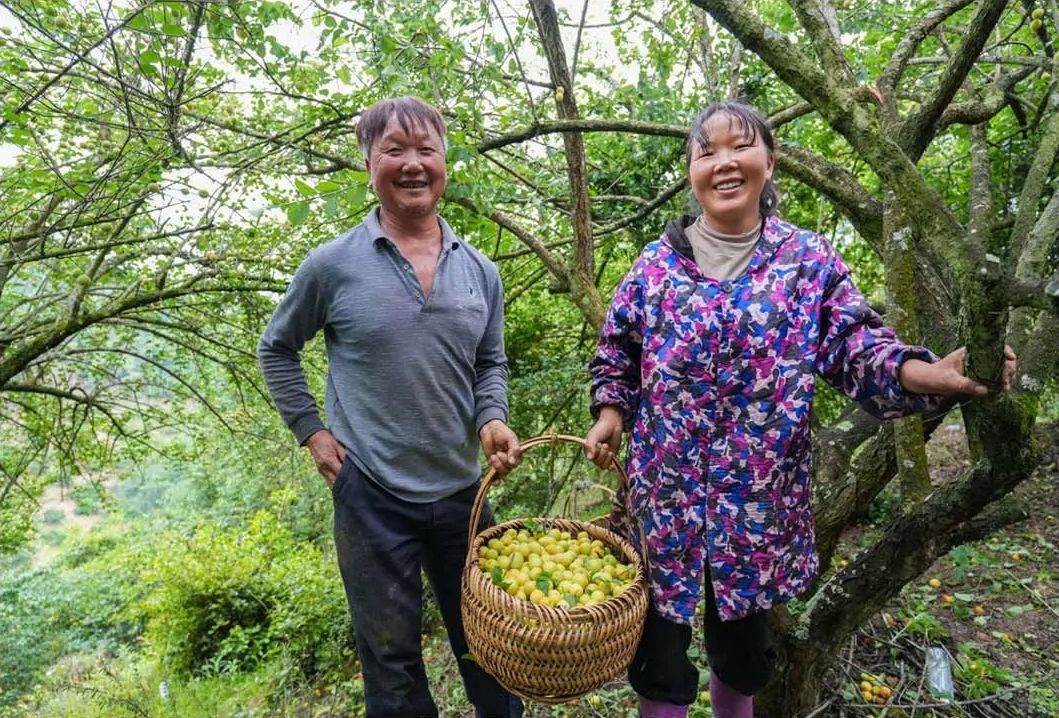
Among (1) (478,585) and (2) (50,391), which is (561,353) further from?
(2) (50,391)

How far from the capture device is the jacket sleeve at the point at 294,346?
1.91 m

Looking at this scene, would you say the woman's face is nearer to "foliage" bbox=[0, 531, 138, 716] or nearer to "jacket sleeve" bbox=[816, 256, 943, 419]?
"jacket sleeve" bbox=[816, 256, 943, 419]

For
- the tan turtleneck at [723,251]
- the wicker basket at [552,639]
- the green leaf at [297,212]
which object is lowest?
the wicker basket at [552,639]

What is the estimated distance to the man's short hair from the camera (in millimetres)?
1843

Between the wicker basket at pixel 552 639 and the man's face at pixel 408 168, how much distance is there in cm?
106

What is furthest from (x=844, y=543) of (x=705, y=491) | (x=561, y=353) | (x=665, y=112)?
(x=705, y=491)

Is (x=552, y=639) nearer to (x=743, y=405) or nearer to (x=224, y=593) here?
(x=743, y=405)

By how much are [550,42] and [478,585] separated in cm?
200

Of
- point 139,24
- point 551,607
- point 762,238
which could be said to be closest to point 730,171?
point 762,238

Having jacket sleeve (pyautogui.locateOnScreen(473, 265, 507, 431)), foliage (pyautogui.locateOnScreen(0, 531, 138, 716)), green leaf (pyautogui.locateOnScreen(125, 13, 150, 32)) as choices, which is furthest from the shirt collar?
foliage (pyautogui.locateOnScreen(0, 531, 138, 716))

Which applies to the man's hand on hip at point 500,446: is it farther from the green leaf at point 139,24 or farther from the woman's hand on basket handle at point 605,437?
the green leaf at point 139,24

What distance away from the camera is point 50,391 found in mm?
5348

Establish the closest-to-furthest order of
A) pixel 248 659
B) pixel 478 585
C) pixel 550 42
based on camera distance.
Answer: pixel 478 585, pixel 550 42, pixel 248 659

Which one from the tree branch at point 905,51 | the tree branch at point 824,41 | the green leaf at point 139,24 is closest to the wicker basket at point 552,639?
the tree branch at point 824,41
